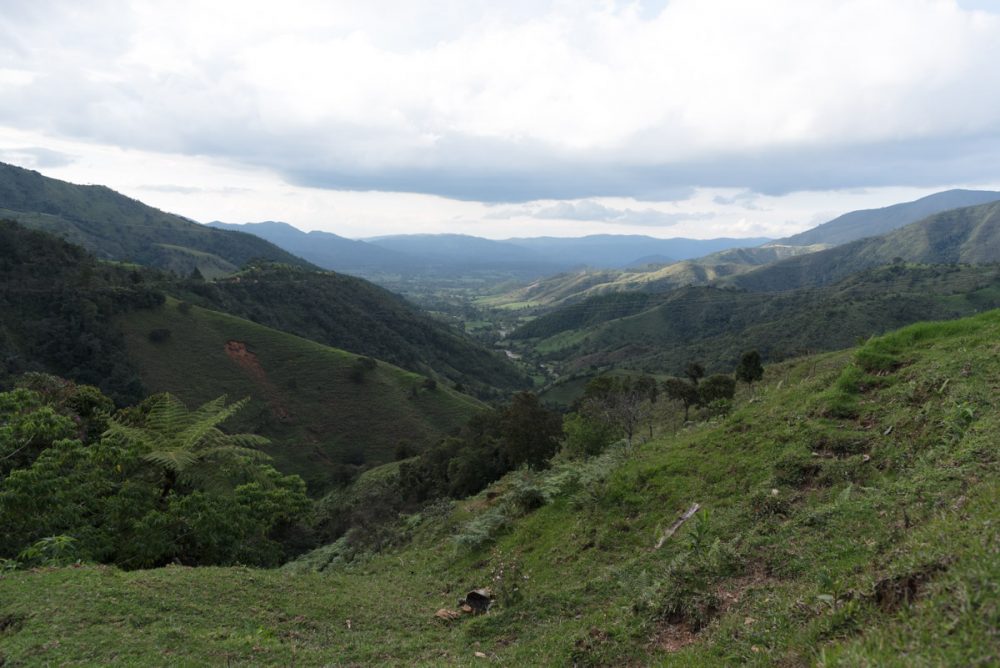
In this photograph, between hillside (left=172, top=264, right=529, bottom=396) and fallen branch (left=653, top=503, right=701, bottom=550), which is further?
hillside (left=172, top=264, right=529, bottom=396)

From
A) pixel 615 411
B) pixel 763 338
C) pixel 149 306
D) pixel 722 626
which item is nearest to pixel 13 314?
pixel 149 306

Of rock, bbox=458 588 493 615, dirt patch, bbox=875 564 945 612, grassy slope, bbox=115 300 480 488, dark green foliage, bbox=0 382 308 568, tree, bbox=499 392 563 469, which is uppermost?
dirt patch, bbox=875 564 945 612

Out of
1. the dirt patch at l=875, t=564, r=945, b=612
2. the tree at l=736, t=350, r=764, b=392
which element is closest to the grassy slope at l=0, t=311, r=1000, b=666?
the dirt patch at l=875, t=564, r=945, b=612

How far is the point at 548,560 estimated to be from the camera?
14.6 metres

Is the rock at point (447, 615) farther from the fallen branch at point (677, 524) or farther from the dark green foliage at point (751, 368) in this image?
the dark green foliage at point (751, 368)

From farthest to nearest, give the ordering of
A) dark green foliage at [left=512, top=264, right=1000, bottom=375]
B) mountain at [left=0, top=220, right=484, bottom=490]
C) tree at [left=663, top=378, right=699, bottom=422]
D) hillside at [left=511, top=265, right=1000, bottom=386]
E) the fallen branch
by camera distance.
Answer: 1. hillside at [left=511, top=265, right=1000, bottom=386]
2. dark green foliage at [left=512, top=264, right=1000, bottom=375]
3. mountain at [left=0, top=220, right=484, bottom=490]
4. tree at [left=663, top=378, right=699, bottom=422]
5. the fallen branch

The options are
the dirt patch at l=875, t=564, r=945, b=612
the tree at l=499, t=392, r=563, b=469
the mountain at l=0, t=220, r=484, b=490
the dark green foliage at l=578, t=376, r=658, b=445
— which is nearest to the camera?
the dirt patch at l=875, t=564, r=945, b=612

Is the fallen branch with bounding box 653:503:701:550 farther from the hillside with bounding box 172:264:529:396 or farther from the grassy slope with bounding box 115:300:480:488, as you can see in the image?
the hillside with bounding box 172:264:529:396

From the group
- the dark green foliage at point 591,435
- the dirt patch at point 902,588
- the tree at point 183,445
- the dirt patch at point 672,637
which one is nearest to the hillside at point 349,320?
the dark green foliage at point 591,435

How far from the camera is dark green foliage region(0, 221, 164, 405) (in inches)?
2874

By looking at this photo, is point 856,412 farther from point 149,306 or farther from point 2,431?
point 149,306

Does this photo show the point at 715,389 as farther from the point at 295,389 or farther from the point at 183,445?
the point at 295,389

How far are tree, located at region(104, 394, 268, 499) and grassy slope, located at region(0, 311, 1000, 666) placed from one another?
481cm

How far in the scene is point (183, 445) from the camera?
17.4m
